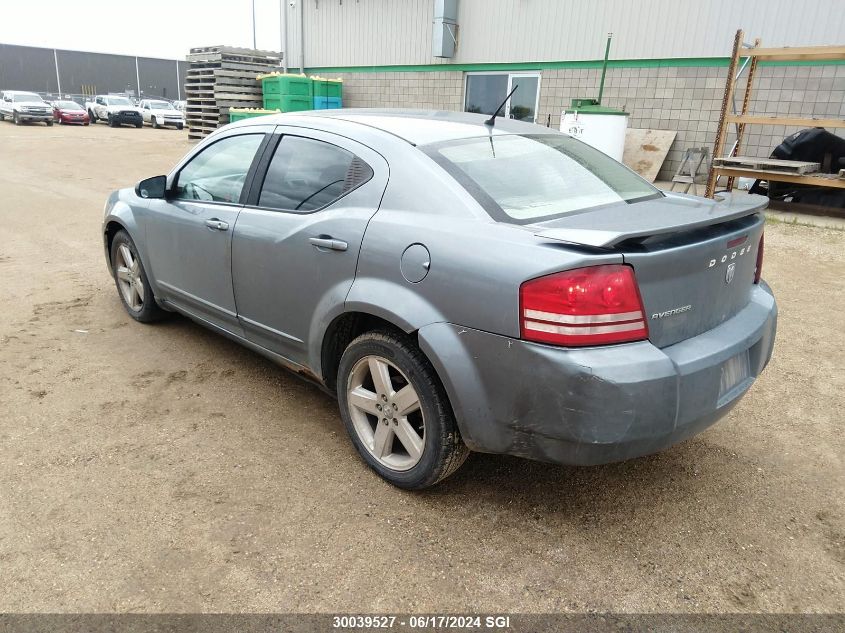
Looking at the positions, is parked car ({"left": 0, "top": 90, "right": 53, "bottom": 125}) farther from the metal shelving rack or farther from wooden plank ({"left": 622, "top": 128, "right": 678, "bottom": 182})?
the metal shelving rack

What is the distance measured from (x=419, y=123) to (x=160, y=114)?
31.8 m

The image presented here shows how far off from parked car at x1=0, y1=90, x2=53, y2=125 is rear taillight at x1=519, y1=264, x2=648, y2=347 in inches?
1351

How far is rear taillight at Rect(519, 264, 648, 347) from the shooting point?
2.11 metres

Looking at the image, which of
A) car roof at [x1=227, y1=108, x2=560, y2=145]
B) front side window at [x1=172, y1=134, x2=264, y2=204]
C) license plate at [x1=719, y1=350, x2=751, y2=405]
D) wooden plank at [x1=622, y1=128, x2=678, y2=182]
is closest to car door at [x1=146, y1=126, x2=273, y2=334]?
front side window at [x1=172, y1=134, x2=264, y2=204]

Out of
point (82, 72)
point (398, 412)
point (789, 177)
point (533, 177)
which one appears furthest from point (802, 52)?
point (82, 72)

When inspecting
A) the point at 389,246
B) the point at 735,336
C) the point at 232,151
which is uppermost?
the point at 232,151

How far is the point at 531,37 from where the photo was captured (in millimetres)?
14297

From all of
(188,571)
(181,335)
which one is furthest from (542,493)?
(181,335)

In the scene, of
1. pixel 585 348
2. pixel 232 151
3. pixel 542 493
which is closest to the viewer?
pixel 585 348

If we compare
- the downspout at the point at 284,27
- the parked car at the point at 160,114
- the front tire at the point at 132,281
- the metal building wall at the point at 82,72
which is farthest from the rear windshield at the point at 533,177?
the metal building wall at the point at 82,72

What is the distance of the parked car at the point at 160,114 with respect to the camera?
30766 mm

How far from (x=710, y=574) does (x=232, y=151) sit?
319 centimetres

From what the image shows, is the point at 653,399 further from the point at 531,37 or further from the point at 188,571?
the point at 531,37

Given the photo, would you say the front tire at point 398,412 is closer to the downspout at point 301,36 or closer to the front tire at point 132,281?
the front tire at point 132,281
